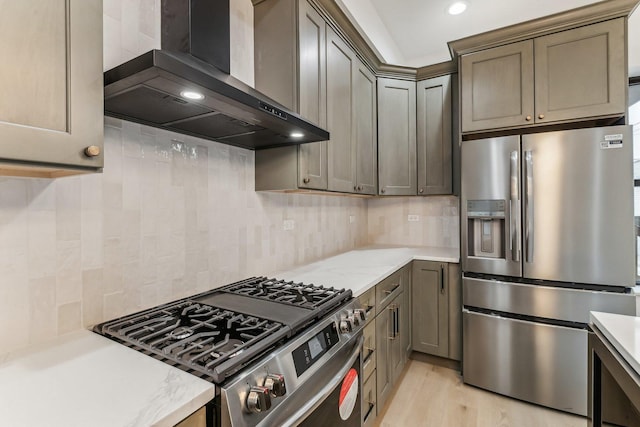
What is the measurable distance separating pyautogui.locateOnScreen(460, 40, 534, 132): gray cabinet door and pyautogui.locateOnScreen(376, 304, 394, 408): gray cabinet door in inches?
61.4

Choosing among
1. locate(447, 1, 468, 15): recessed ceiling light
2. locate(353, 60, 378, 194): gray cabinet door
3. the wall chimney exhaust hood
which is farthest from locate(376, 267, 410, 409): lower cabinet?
locate(447, 1, 468, 15): recessed ceiling light

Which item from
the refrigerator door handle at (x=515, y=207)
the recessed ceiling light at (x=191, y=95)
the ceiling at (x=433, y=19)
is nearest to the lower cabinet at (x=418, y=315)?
the refrigerator door handle at (x=515, y=207)

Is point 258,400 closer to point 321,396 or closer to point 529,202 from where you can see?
point 321,396

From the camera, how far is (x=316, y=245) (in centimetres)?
240

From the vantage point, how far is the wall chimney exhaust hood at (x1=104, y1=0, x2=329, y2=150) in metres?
0.87

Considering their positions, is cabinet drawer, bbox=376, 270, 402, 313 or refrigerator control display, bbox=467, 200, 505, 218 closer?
cabinet drawer, bbox=376, 270, 402, 313

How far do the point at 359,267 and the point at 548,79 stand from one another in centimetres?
186

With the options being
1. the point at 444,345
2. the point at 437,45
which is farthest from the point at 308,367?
the point at 437,45

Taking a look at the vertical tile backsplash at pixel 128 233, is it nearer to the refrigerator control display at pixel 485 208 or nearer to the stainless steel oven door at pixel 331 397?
the stainless steel oven door at pixel 331 397

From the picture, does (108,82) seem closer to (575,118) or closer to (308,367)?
(308,367)

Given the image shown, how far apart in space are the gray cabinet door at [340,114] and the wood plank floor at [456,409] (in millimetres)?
1539

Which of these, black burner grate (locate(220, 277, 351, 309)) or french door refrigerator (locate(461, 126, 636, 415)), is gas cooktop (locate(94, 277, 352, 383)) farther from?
french door refrigerator (locate(461, 126, 636, 415))

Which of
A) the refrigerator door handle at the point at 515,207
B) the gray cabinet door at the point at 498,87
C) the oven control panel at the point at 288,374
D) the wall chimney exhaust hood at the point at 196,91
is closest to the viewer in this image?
the oven control panel at the point at 288,374

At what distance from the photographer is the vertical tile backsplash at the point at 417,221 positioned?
304cm
